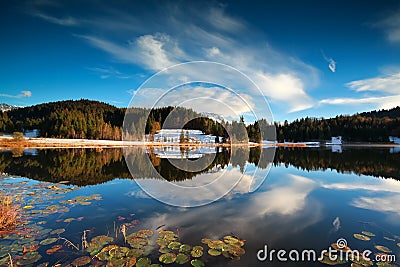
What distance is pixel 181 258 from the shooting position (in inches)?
152

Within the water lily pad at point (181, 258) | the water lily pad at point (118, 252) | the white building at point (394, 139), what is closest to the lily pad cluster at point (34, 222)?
the water lily pad at point (118, 252)

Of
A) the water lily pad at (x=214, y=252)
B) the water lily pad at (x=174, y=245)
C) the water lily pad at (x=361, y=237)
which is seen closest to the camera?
the water lily pad at (x=214, y=252)

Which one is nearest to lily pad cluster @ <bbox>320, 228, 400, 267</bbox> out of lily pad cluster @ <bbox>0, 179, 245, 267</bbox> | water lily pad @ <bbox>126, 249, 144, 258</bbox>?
lily pad cluster @ <bbox>0, 179, 245, 267</bbox>

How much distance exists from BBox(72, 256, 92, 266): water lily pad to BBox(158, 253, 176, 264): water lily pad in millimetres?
1176

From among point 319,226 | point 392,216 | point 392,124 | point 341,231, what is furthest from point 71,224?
point 392,124

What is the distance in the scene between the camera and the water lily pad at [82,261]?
367 centimetres

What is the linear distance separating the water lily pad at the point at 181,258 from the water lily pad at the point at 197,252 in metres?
0.14

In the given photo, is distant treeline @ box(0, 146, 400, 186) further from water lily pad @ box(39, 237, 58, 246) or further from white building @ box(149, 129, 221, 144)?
white building @ box(149, 129, 221, 144)

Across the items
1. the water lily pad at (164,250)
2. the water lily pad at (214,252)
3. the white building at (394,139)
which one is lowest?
the water lily pad at (214,252)

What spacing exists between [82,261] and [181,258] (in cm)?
163

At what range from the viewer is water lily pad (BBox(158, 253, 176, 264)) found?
375 cm

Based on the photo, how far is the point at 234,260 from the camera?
12.6 feet

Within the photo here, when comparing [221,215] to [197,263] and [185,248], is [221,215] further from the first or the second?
[197,263]

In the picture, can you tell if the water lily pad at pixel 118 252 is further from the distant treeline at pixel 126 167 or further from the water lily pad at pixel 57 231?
the distant treeline at pixel 126 167
